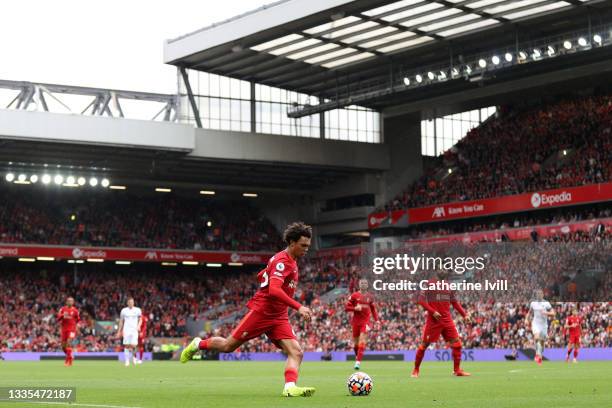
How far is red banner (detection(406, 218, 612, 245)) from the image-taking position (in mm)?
54188

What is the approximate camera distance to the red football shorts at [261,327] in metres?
14.4

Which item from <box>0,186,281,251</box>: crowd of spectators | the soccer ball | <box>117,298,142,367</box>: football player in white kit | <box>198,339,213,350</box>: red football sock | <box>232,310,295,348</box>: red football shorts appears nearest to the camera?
<box>232,310,295,348</box>: red football shorts

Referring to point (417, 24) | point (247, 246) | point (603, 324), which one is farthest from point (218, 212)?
point (603, 324)

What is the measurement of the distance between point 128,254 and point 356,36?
2386 centimetres

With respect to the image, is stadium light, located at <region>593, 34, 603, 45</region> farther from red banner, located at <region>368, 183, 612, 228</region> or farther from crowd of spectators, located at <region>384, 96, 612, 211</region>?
crowd of spectators, located at <region>384, 96, 612, 211</region>

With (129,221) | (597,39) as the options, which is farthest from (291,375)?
(129,221)

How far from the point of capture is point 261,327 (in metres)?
14.4

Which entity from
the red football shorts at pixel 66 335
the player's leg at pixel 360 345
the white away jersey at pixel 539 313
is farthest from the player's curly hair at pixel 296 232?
the red football shorts at pixel 66 335

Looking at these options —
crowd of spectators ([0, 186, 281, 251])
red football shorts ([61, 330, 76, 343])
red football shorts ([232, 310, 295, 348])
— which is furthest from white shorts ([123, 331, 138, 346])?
crowd of spectators ([0, 186, 281, 251])

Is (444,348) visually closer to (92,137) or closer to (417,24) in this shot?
(417,24)

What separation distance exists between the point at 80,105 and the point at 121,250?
42.4 feet

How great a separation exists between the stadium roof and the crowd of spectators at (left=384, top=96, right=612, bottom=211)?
7841 millimetres

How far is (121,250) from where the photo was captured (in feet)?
228

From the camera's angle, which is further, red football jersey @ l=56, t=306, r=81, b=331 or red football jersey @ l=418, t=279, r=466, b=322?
red football jersey @ l=56, t=306, r=81, b=331
